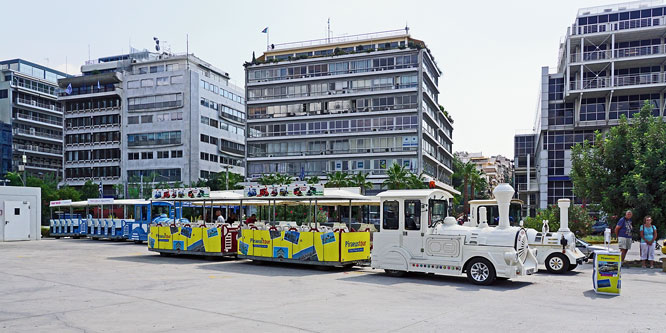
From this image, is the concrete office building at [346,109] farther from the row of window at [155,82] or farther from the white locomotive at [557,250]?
the white locomotive at [557,250]

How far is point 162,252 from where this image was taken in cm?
2181

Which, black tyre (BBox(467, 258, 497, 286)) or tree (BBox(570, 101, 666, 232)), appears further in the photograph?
tree (BBox(570, 101, 666, 232))

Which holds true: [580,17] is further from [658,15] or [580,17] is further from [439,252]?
[439,252]

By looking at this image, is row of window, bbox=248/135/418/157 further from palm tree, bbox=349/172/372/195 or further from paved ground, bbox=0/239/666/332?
paved ground, bbox=0/239/666/332

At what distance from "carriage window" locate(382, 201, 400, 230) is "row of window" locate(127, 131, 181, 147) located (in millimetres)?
66135

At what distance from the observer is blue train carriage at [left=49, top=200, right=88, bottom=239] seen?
116ft

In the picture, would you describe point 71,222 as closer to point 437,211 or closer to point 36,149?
point 437,211

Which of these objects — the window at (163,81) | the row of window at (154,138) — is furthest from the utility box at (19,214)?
the window at (163,81)

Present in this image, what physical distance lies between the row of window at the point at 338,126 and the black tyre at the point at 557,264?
154 feet

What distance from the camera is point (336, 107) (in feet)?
221

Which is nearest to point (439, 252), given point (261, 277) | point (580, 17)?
point (261, 277)

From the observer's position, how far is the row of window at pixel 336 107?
63.9 meters

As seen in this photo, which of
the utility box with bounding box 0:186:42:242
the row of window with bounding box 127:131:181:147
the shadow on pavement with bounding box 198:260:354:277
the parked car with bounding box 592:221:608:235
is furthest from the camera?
the row of window with bounding box 127:131:181:147

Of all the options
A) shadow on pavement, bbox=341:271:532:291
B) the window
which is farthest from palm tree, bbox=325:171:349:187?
shadow on pavement, bbox=341:271:532:291
